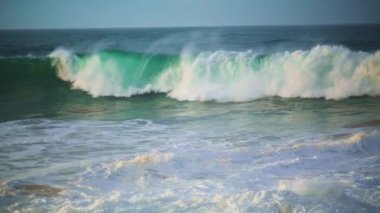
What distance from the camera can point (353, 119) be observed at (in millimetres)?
3744

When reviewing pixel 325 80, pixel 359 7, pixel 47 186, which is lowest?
pixel 47 186

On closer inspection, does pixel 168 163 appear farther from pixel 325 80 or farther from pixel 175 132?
pixel 325 80

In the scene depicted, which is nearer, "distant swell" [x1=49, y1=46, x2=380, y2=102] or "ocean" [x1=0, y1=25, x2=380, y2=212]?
"ocean" [x1=0, y1=25, x2=380, y2=212]

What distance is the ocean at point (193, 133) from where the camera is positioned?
229 cm

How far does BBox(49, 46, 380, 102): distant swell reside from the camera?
16.2 ft

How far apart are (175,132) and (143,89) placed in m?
2.13

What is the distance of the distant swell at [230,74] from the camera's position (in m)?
4.93

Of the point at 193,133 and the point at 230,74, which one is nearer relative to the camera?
the point at 193,133

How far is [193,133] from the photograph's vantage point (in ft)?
11.6

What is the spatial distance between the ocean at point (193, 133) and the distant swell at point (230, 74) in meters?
0.02

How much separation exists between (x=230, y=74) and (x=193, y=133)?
2.37 metres

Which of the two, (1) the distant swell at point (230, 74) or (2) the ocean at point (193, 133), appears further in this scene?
(1) the distant swell at point (230, 74)

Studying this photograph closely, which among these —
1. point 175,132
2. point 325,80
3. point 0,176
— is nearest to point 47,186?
point 0,176

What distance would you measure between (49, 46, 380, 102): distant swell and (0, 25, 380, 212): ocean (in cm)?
2
